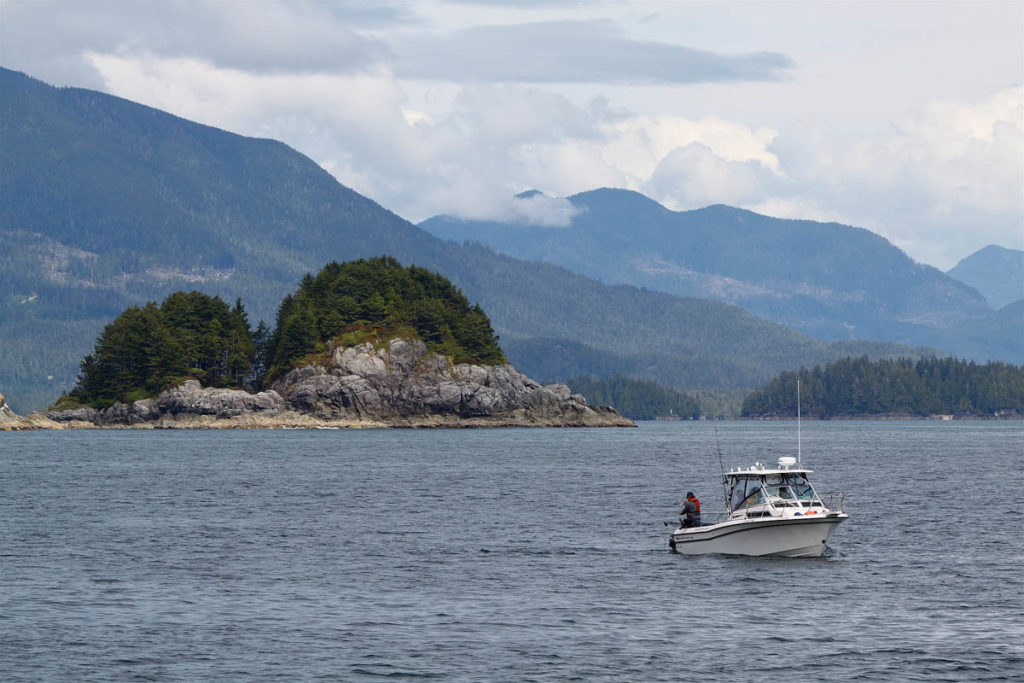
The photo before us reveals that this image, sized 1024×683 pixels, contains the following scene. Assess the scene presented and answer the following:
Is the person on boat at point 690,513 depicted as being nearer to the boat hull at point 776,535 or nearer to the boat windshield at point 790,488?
the boat hull at point 776,535

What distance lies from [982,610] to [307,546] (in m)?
35.3

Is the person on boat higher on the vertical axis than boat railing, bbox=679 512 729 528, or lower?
higher

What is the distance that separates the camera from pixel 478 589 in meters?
58.4

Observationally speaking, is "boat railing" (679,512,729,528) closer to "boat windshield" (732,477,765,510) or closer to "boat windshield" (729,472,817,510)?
"boat windshield" (732,477,765,510)

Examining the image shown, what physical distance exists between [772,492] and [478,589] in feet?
57.2

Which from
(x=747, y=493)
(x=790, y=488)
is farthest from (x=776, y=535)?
(x=747, y=493)

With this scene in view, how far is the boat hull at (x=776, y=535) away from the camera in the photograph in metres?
64.6

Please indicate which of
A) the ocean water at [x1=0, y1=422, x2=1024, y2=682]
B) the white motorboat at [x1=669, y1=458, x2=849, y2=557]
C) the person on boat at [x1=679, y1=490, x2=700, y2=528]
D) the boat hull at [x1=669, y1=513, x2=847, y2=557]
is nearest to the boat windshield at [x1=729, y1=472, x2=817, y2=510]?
the white motorboat at [x1=669, y1=458, x2=849, y2=557]

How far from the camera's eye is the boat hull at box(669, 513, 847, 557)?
6462cm

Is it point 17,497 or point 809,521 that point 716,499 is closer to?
point 809,521

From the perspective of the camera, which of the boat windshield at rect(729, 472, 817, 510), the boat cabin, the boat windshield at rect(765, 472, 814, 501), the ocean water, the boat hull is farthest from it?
the boat windshield at rect(765, 472, 814, 501)

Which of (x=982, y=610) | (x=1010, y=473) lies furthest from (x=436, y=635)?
(x=1010, y=473)

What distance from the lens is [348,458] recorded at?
15462cm

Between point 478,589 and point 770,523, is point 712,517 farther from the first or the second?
point 478,589
